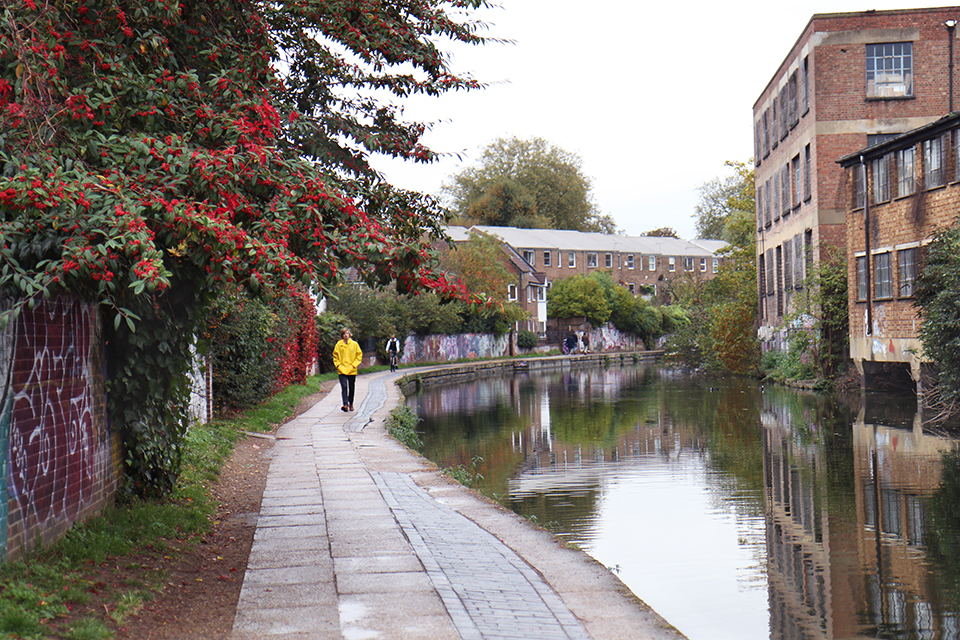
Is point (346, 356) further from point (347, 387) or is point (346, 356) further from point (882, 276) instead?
point (882, 276)

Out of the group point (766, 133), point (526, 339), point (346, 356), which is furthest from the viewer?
point (526, 339)

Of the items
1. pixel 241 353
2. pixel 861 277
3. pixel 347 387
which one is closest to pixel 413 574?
pixel 241 353

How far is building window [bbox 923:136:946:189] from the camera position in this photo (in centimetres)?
2172

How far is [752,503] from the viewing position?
10.9 meters

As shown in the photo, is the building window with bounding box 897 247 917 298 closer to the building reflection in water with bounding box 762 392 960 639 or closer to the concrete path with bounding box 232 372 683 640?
the building reflection in water with bounding box 762 392 960 639

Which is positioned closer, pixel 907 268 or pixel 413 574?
pixel 413 574

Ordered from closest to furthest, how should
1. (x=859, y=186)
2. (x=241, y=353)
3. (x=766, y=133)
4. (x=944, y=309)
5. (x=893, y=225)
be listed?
(x=241, y=353) → (x=944, y=309) → (x=893, y=225) → (x=859, y=186) → (x=766, y=133)

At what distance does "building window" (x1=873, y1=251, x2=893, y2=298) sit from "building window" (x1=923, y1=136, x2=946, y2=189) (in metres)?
2.43

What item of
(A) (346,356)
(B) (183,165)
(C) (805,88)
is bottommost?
(A) (346,356)

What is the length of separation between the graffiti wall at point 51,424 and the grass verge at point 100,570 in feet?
0.55

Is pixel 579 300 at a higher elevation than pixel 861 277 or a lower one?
higher

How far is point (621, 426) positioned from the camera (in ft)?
65.5

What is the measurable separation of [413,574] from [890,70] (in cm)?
2793

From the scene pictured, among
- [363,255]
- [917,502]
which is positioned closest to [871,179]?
[917,502]
